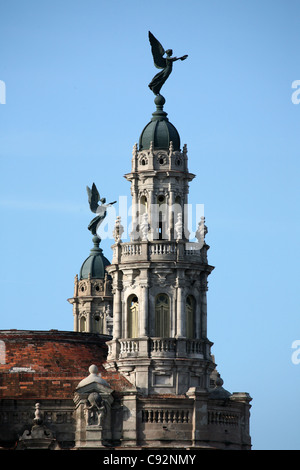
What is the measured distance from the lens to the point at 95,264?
155m

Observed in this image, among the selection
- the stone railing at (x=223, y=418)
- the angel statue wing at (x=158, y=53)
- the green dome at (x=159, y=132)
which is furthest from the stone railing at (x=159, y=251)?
the angel statue wing at (x=158, y=53)

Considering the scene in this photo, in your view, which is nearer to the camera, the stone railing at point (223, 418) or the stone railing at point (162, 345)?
the stone railing at point (223, 418)

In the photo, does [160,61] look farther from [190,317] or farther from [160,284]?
[190,317]

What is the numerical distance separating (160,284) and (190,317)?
3.23m

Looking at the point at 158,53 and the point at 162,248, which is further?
the point at 158,53

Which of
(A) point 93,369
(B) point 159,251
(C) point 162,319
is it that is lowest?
(A) point 93,369

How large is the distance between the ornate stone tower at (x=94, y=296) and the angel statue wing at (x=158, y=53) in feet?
94.8

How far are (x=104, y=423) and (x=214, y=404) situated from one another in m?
7.83

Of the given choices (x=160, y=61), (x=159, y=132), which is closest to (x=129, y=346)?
(x=159, y=132)

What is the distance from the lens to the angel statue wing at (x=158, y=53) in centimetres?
12812

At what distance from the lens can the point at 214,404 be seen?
12256 cm

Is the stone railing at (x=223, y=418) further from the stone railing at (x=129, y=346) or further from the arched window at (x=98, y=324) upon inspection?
the arched window at (x=98, y=324)
